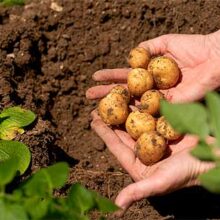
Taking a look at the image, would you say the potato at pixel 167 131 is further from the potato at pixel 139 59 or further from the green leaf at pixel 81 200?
the green leaf at pixel 81 200

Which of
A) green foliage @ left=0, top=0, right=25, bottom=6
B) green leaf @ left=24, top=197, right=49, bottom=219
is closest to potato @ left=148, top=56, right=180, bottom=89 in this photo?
green foliage @ left=0, top=0, right=25, bottom=6

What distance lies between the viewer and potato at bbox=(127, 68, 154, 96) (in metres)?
2.94

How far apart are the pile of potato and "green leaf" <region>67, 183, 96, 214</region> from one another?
3.22 feet

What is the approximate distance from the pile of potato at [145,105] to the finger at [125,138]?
0.11ft

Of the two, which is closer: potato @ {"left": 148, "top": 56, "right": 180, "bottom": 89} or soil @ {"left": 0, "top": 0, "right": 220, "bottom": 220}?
potato @ {"left": 148, "top": 56, "right": 180, "bottom": 89}

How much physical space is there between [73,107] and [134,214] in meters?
0.96

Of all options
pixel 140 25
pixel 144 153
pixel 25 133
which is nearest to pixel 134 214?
pixel 144 153

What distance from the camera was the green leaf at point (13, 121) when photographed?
287 cm

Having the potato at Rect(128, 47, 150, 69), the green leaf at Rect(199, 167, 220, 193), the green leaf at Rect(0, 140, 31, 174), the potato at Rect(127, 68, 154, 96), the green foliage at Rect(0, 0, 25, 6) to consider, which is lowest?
the green leaf at Rect(0, 140, 31, 174)

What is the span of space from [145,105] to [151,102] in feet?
0.14

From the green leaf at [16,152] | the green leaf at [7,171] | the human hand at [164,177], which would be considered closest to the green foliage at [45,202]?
the green leaf at [7,171]

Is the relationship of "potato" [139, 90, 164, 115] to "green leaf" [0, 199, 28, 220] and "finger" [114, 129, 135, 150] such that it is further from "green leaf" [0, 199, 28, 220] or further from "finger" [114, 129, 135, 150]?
"green leaf" [0, 199, 28, 220]

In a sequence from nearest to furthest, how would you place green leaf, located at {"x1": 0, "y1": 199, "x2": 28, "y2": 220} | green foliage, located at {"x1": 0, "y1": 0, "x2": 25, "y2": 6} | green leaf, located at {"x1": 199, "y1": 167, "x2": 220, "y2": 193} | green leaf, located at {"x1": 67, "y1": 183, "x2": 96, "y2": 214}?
green leaf, located at {"x1": 199, "y1": 167, "x2": 220, "y2": 193} < green leaf, located at {"x1": 0, "y1": 199, "x2": 28, "y2": 220} < green leaf, located at {"x1": 67, "y1": 183, "x2": 96, "y2": 214} < green foliage, located at {"x1": 0, "y1": 0, "x2": 25, "y2": 6}

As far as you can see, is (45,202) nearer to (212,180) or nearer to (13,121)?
(212,180)
